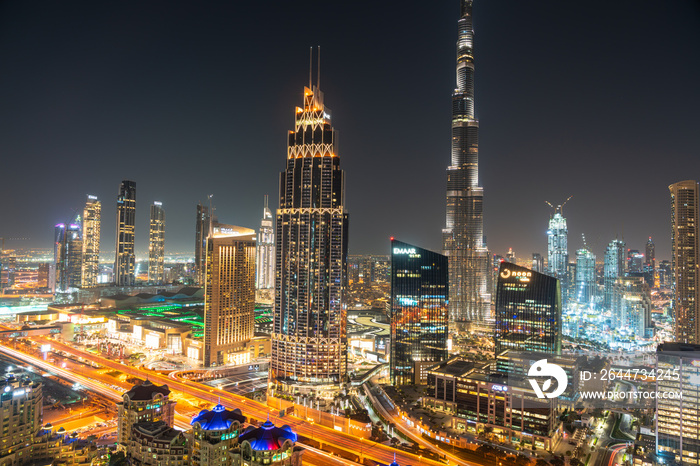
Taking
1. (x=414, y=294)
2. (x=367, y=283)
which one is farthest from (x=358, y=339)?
(x=367, y=283)

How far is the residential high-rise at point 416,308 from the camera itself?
40.7m

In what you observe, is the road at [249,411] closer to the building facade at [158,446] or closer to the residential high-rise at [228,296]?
the building facade at [158,446]

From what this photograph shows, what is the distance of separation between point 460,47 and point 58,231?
79.7 metres

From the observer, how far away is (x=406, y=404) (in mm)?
33500

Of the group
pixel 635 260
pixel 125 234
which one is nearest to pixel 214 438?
pixel 125 234

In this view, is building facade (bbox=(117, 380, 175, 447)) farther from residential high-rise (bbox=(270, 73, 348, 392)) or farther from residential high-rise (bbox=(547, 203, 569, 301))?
residential high-rise (bbox=(547, 203, 569, 301))

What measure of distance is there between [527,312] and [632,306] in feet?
106

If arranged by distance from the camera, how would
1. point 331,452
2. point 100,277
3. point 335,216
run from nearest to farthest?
1. point 331,452
2. point 335,216
3. point 100,277

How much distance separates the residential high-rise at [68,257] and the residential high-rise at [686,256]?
9254 centimetres

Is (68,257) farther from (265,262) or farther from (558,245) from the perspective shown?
(558,245)

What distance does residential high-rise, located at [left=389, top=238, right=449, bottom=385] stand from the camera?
40.7 m

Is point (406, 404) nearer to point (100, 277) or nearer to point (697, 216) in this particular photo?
point (697, 216)

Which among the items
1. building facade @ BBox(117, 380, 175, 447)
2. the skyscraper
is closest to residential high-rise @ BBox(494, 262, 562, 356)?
building facade @ BBox(117, 380, 175, 447)

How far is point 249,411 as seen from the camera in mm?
30094
